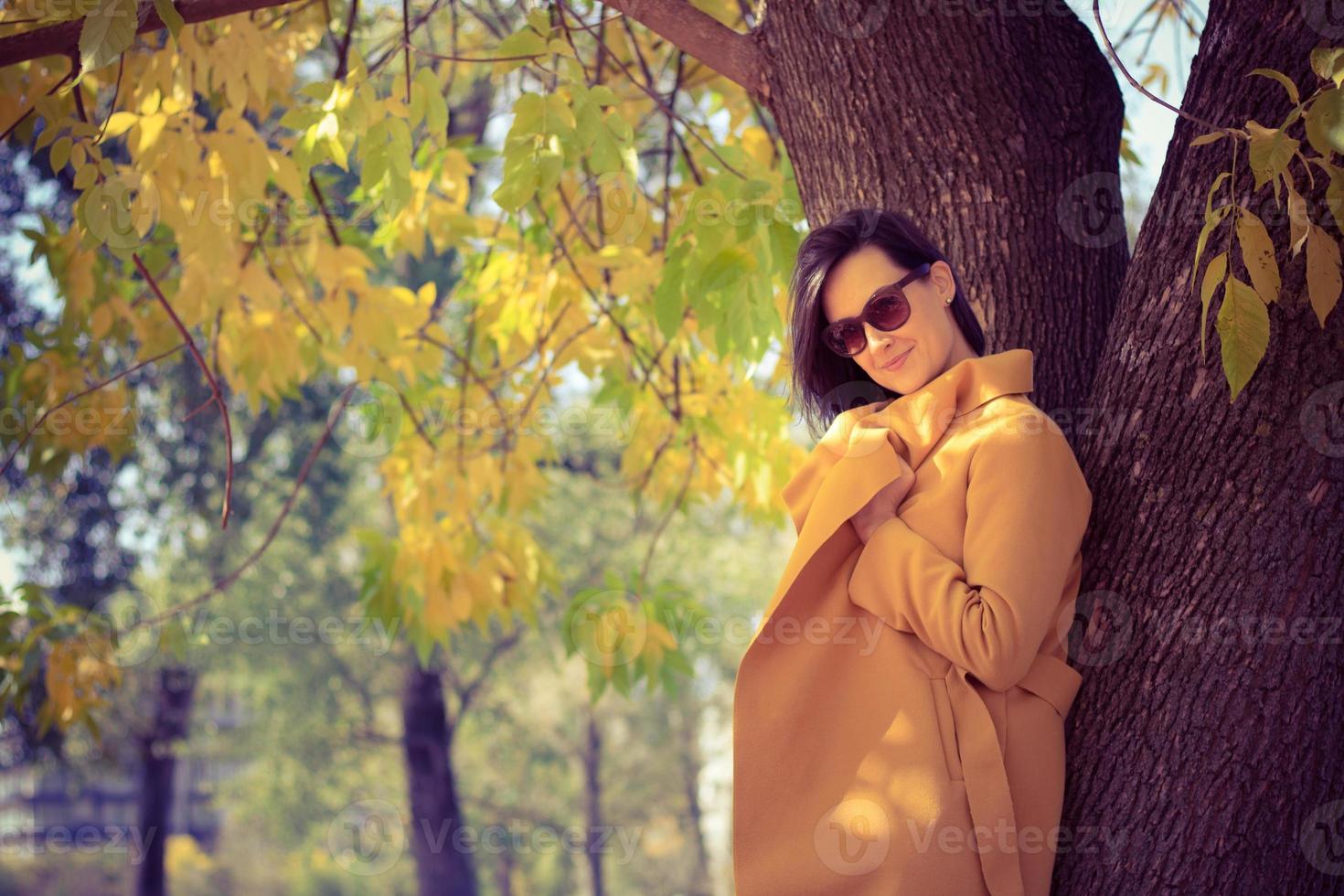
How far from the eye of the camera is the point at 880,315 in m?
1.96

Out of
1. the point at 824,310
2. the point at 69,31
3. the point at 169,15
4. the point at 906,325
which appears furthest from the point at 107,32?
the point at 906,325

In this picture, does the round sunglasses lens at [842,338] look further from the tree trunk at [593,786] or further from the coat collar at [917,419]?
the tree trunk at [593,786]

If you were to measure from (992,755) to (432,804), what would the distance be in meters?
8.78

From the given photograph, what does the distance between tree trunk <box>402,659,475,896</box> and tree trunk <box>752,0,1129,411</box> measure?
7976 millimetres

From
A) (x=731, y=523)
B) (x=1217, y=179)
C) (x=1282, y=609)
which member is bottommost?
(x=1282, y=609)

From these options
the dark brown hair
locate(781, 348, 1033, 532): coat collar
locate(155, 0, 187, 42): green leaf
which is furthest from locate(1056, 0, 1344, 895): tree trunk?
locate(155, 0, 187, 42): green leaf

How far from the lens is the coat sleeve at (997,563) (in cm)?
160

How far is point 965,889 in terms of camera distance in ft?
5.27

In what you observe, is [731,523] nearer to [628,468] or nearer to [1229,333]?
[628,468]

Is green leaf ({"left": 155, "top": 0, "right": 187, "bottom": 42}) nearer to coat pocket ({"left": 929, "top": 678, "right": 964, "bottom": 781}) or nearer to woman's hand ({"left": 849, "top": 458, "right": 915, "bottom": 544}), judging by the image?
woman's hand ({"left": 849, "top": 458, "right": 915, "bottom": 544})

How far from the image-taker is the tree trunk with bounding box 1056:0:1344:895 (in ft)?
5.28

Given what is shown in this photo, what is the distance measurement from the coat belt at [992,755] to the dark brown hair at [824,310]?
23.9 inches

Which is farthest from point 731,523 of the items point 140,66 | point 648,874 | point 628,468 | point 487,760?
point 140,66

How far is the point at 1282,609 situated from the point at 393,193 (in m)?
1.95
